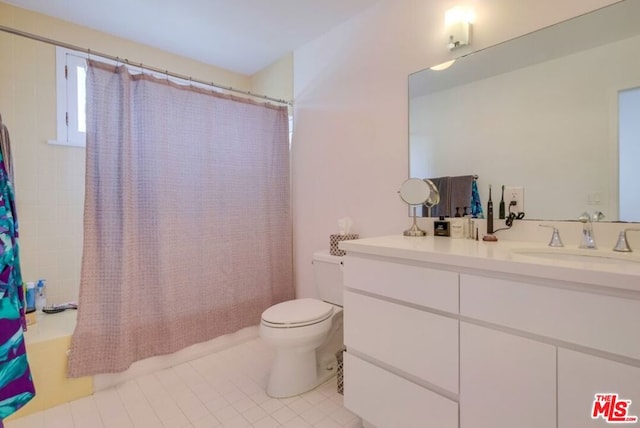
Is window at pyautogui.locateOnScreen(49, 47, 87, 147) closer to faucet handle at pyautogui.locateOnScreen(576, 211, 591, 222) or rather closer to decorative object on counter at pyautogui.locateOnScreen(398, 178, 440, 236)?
decorative object on counter at pyautogui.locateOnScreen(398, 178, 440, 236)

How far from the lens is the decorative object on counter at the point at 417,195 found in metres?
1.66

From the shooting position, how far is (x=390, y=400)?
1.28 m

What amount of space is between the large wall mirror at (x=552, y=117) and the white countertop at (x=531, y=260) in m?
0.19

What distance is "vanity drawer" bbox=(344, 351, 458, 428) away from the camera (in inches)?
44.4

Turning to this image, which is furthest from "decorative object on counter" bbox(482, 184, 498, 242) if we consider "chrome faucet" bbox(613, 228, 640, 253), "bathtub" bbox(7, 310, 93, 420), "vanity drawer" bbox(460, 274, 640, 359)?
"bathtub" bbox(7, 310, 93, 420)

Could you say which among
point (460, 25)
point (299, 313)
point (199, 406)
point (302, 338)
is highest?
point (460, 25)

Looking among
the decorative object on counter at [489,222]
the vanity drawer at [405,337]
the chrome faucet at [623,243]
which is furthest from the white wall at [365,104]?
the chrome faucet at [623,243]

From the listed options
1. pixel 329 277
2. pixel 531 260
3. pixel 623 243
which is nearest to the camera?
pixel 531 260

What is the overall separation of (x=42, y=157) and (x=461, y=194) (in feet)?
8.51

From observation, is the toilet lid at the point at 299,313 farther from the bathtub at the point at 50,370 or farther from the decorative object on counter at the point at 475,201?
the bathtub at the point at 50,370

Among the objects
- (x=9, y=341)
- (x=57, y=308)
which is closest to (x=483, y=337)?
(x=9, y=341)

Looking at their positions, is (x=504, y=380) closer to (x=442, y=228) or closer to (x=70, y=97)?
(x=442, y=228)

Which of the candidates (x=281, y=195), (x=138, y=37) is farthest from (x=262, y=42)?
(x=281, y=195)

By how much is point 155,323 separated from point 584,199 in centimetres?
236
